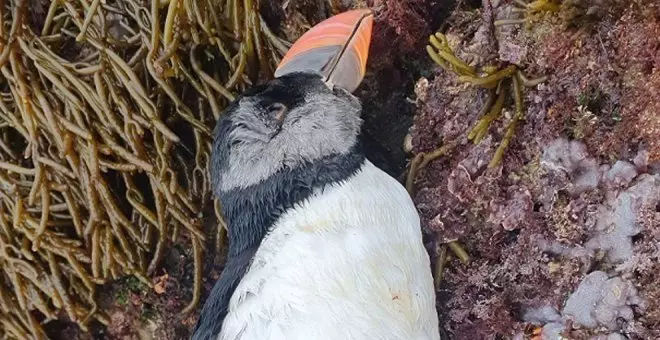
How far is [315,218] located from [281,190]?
0.10 meters

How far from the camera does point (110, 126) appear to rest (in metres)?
1.93

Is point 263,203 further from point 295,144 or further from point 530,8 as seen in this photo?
point 530,8

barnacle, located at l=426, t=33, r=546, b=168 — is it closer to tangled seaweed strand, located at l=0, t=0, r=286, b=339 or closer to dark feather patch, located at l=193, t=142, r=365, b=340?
dark feather patch, located at l=193, t=142, r=365, b=340

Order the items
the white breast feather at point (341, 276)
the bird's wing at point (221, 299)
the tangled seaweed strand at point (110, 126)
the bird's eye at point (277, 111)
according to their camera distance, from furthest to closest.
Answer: the tangled seaweed strand at point (110, 126), the bird's eye at point (277, 111), the bird's wing at point (221, 299), the white breast feather at point (341, 276)

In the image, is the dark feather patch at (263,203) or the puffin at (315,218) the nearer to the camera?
the puffin at (315,218)

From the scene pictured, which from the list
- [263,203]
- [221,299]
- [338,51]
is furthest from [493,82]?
[221,299]

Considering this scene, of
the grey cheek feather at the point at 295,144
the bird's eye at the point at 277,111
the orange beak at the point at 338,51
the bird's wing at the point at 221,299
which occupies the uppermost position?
the orange beak at the point at 338,51

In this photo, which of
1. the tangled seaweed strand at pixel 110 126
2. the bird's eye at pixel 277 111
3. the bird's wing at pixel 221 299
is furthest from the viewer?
the tangled seaweed strand at pixel 110 126

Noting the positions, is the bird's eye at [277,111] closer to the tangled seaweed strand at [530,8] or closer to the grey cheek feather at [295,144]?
the grey cheek feather at [295,144]

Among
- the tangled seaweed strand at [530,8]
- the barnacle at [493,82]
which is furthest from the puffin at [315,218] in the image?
the tangled seaweed strand at [530,8]

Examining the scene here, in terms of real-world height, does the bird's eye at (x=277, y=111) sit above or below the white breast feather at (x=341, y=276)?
above

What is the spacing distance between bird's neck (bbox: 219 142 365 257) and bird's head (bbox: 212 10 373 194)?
0.05 ft

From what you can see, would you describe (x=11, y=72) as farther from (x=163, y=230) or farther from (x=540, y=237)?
(x=540, y=237)

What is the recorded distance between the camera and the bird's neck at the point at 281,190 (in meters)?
1.47
